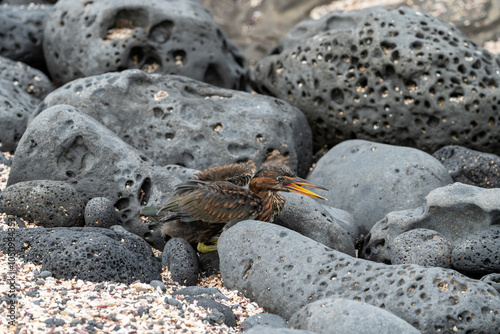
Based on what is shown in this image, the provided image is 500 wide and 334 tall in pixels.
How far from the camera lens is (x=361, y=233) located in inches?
241

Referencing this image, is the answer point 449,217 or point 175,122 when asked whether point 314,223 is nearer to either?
point 449,217

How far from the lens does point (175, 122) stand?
671 centimetres

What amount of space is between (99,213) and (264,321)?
1.92 metres

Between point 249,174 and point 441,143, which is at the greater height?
point 249,174

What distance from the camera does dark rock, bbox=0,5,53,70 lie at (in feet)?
29.8

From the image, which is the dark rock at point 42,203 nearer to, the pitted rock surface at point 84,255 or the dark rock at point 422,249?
the pitted rock surface at point 84,255

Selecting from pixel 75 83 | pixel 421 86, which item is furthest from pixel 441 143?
pixel 75 83

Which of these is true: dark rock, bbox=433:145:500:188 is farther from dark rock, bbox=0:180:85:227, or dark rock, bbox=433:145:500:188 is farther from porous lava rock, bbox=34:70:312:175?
dark rock, bbox=0:180:85:227

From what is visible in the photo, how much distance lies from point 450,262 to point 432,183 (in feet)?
4.40

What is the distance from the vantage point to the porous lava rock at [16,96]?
23.6 ft

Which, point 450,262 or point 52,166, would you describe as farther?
point 52,166

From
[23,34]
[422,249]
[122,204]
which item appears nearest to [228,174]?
[122,204]

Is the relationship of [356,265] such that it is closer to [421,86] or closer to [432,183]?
[432,183]

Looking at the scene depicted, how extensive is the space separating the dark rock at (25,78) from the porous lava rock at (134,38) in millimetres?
360
